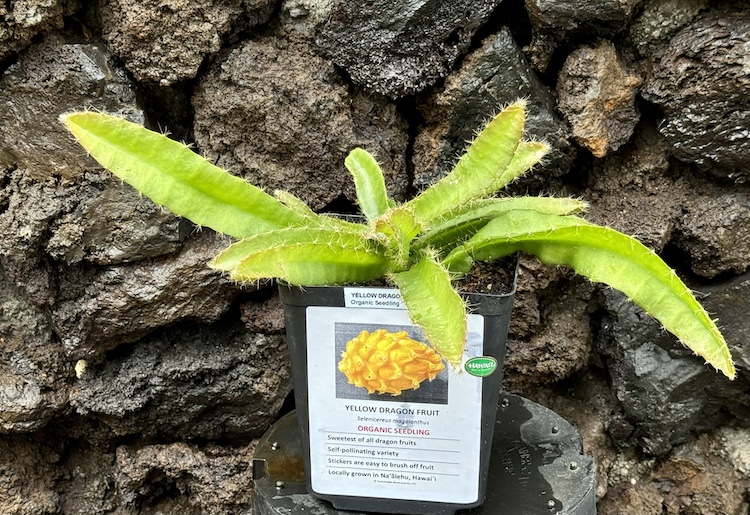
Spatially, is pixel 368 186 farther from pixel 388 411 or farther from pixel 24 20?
pixel 24 20

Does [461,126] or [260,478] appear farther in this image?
[461,126]

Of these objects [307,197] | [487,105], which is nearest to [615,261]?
[487,105]

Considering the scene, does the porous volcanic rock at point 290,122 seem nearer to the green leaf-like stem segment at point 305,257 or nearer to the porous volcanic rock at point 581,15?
the porous volcanic rock at point 581,15

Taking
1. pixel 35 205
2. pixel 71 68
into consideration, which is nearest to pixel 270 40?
pixel 71 68

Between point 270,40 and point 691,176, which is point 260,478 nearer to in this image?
point 270,40

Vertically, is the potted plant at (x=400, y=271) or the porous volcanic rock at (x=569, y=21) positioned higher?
the porous volcanic rock at (x=569, y=21)

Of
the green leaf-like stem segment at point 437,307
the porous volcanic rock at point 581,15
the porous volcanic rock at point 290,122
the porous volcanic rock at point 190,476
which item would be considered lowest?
the porous volcanic rock at point 190,476

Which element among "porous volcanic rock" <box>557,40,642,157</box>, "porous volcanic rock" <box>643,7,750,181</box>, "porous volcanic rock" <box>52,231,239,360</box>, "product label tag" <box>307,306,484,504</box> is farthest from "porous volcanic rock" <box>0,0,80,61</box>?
"porous volcanic rock" <box>643,7,750,181</box>

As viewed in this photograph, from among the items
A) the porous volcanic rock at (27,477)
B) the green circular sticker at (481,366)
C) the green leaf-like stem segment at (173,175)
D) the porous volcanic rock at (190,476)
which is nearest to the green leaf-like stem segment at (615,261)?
the green circular sticker at (481,366)

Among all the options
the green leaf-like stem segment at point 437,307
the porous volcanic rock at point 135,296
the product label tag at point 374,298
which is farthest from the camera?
Result: the porous volcanic rock at point 135,296
